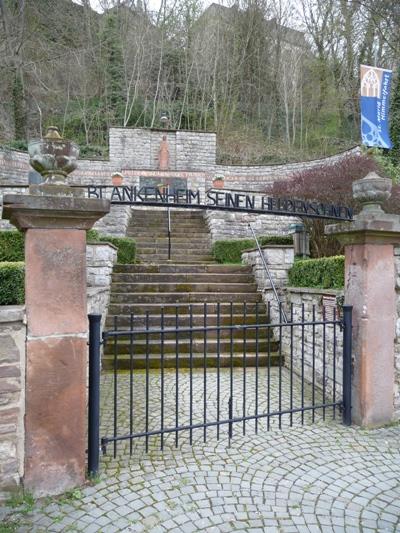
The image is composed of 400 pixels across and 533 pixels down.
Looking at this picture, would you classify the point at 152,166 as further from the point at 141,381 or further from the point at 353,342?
the point at 353,342

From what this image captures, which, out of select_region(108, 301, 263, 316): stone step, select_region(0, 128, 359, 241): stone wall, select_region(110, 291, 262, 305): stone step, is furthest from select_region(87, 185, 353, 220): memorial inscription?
select_region(0, 128, 359, 241): stone wall

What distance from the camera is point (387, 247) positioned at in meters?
3.63

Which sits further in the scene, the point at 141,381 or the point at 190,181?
the point at 190,181

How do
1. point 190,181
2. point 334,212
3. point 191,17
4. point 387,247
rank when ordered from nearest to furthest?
point 387,247 → point 334,212 → point 190,181 → point 191,17

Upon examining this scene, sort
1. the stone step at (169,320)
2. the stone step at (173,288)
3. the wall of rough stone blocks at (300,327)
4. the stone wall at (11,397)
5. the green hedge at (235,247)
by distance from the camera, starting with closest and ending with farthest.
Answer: the stone wall at (11,397) < the wall of rough stone blocks at (300,327) < the stone step at (169,320) < the stone step at (173,288) < the green hedge at (235,247)

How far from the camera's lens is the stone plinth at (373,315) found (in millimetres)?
3557

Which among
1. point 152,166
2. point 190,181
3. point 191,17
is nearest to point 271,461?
point 190,181

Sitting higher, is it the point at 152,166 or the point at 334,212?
the point at 152,166

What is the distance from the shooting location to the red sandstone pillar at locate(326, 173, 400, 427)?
354 centimetres

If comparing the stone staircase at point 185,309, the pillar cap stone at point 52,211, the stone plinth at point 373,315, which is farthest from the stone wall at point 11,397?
the stone plinth at point 373,315

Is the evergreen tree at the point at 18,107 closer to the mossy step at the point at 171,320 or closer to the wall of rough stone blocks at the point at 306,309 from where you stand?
the wall of rough stone blocks at the point at 306,309

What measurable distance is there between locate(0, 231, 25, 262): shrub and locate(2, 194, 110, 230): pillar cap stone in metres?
5.92

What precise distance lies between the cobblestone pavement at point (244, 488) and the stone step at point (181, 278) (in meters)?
3.74

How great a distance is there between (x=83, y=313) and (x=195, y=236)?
8904mm
